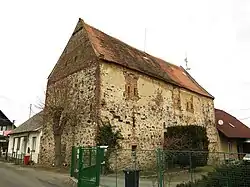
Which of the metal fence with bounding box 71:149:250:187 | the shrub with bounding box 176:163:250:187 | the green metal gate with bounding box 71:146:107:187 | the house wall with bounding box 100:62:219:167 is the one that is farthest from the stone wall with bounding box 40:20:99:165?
the shrub with bounding box 176:163:250:187

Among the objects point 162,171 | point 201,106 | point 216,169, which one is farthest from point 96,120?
point 201,106

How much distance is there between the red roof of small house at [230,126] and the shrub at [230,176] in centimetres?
2493

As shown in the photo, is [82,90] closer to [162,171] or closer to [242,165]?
[162,171]

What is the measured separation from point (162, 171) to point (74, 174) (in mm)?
6679

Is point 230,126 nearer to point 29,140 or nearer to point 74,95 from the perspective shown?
point 74,95

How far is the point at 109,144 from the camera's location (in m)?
20.5

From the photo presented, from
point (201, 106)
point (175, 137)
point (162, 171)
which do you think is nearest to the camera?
point (162, 171)

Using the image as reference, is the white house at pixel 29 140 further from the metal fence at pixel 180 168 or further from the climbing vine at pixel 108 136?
the metal fence at pixel 180 168

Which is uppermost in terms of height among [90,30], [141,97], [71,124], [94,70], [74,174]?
[90,30]

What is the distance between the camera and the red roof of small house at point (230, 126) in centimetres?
3366

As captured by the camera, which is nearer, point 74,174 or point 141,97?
point 74,174

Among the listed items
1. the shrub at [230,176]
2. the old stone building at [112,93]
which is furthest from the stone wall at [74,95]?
the shrub at [230,176]

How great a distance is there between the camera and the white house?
1165 inches

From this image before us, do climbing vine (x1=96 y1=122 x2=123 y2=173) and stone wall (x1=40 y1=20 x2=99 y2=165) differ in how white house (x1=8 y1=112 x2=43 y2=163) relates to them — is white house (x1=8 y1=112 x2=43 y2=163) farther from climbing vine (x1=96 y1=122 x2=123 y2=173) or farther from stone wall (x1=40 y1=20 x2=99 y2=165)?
climbing vine (x1=96 y1=122 x2=123 y2=173)
